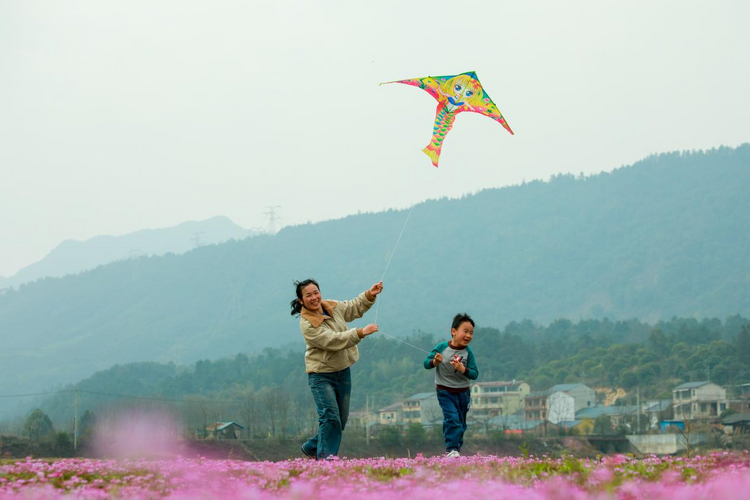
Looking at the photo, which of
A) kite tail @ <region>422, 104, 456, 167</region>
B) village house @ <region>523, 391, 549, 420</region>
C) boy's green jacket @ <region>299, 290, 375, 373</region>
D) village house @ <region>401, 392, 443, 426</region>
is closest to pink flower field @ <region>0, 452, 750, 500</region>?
boy's green jacket @ <region>299, 290, 375, 373</region>

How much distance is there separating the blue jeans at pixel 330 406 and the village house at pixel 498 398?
406ft

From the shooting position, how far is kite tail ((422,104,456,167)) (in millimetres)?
15820

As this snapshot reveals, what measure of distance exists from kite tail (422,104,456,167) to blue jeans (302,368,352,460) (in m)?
5.21

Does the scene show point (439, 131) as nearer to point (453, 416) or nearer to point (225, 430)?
point (453, 416)

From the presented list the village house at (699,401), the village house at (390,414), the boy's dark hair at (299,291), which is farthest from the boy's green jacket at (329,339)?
the village house at (390,414)

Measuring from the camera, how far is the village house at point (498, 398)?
13738 centimetres

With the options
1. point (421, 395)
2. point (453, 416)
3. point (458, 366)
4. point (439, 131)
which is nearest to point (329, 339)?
point (458, 366)

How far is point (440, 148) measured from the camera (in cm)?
1582

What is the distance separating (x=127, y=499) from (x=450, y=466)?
349 cm

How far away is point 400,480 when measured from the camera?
6.96m

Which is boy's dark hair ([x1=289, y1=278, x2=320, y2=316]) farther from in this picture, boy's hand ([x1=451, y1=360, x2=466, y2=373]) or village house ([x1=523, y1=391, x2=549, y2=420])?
village house ([x1=523, y1=391, x2=549, y2=420])

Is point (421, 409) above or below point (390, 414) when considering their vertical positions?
above

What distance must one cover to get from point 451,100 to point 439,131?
530 millimetres

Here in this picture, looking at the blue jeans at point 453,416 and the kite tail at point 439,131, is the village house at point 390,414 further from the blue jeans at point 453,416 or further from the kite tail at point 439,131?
the blue jeans at point 453,416
